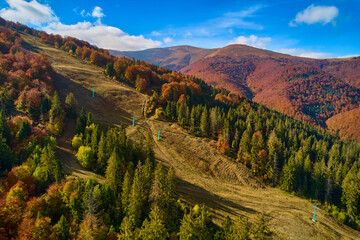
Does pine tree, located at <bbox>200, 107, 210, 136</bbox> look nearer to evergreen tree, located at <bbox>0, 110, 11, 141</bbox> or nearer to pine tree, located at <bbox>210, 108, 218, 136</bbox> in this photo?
pine tree, located at <bbox>210, 108, 218, 136</bbox>

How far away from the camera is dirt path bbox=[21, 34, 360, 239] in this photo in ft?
147

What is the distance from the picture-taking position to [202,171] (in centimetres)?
6066

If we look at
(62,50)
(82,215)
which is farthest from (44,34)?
(82,215)

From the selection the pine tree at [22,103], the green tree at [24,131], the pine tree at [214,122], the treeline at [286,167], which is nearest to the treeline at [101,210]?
the green tree at [24,131]

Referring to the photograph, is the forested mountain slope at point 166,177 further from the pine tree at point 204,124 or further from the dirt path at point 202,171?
the pine tree at point 204,124

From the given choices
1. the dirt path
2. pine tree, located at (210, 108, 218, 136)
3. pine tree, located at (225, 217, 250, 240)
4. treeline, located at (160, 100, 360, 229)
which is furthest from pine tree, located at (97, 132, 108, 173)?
pine tree, located at (210, 108, 218, 136)

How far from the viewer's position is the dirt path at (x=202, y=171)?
44.7m

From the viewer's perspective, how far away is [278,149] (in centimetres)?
7050

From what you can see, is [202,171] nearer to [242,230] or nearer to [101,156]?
[101,156]

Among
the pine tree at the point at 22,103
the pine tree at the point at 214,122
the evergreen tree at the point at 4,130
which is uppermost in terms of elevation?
the pine tree at the point at 214,122

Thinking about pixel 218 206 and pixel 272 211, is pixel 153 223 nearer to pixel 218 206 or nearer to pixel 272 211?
pixel 218 206

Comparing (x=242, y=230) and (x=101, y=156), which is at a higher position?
(x=242, y=230)

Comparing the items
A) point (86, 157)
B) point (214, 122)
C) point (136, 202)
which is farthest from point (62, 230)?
point (214, 122)

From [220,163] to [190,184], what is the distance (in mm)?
18534
